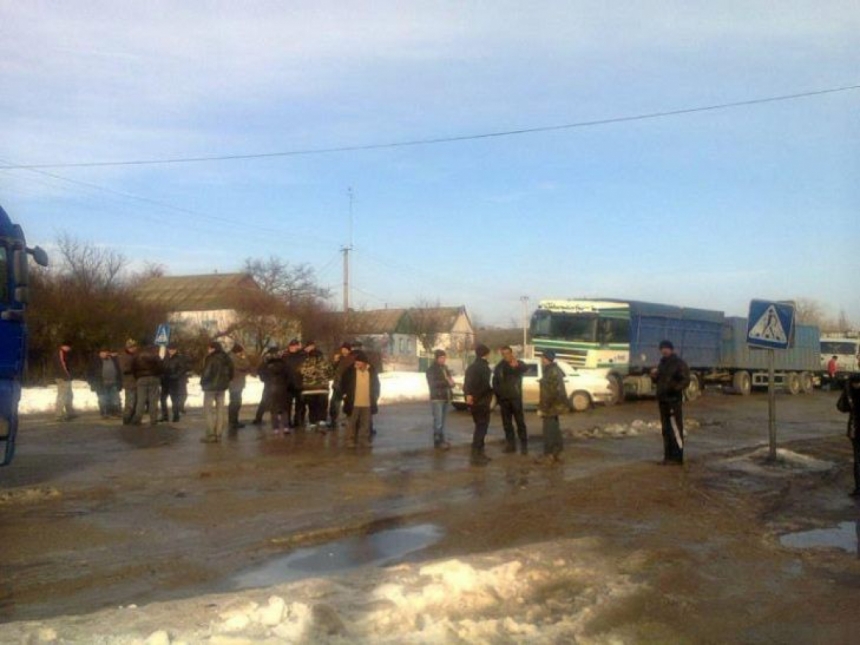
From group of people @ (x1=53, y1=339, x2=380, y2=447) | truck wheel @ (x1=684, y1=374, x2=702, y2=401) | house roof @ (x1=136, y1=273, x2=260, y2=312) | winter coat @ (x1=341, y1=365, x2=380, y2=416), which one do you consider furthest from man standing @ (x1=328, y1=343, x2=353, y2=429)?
house roof @ (x1=136, y1=273, x2=260, y2=312)

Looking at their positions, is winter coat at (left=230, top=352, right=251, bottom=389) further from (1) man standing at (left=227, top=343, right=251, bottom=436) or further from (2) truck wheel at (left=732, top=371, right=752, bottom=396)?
(2) truck wheel at (left=732, top=371, right=752, bottom=396)

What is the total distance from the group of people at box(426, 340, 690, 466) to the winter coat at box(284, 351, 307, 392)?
118 inches

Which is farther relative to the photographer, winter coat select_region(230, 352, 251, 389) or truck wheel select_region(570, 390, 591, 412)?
truck wheel select_region(570, 390, 591, 412)

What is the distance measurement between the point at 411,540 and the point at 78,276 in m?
36.4

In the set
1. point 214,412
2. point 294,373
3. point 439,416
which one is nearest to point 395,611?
point 439,416

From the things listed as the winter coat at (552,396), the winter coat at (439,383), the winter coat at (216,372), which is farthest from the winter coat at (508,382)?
the winter coat at (216,372)

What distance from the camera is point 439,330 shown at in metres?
91.2

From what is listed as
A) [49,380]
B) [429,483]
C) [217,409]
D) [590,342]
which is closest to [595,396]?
[590,342]

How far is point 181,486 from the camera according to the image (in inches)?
474

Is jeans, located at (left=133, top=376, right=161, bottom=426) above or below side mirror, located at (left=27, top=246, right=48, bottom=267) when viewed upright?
below

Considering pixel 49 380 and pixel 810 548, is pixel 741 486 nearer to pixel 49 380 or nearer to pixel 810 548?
pixel 810 548

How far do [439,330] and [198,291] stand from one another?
86.4 ft

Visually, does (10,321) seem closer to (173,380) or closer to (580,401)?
(173,380)

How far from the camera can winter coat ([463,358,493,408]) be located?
14.9 metres
